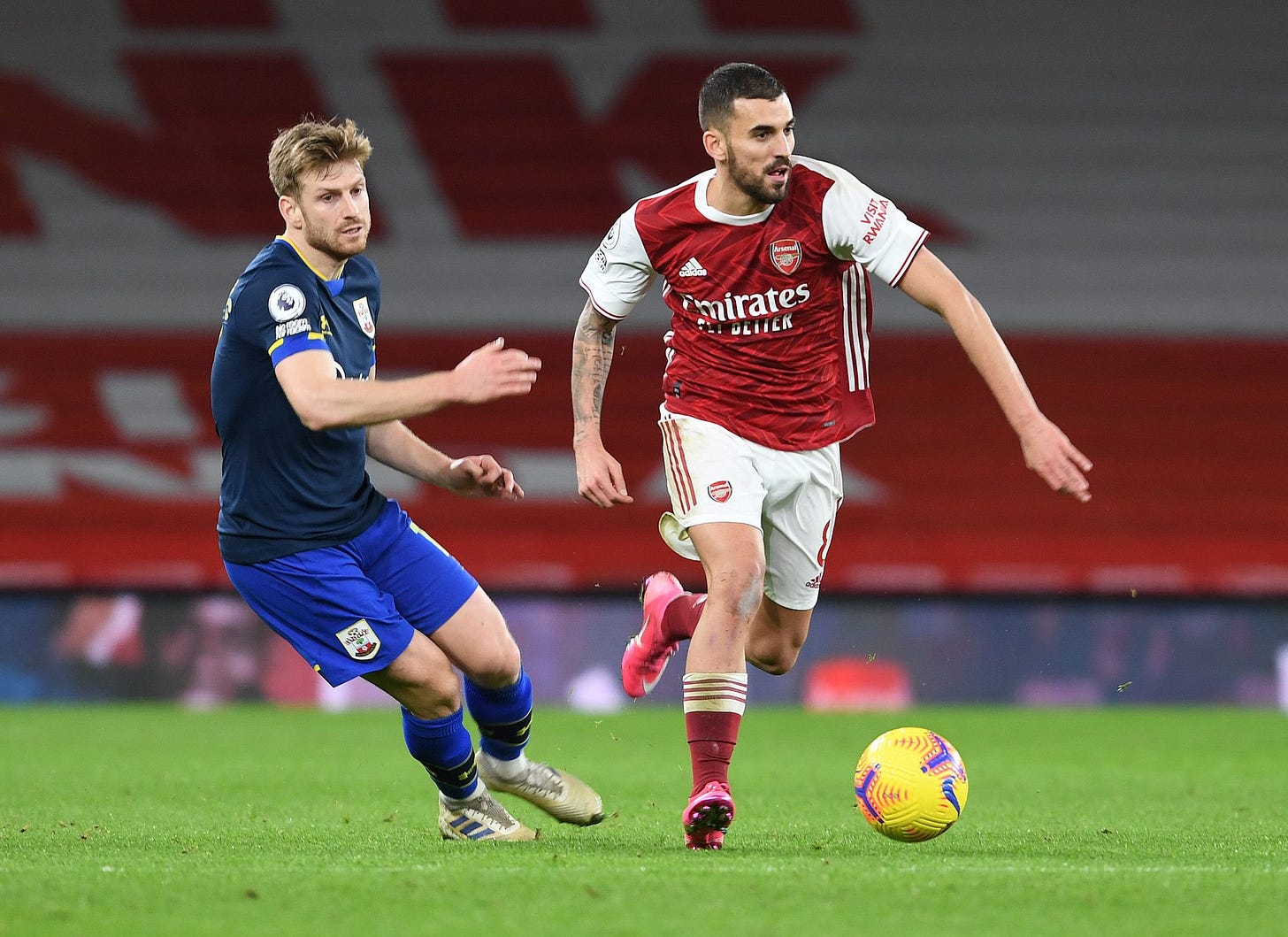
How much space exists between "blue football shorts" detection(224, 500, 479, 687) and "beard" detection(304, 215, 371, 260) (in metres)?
0.82

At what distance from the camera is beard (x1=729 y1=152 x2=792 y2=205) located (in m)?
5.24

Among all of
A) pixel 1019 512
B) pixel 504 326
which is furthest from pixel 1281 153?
pixel 504 326

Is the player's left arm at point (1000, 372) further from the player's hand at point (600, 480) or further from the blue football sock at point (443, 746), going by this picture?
the blue football sock at point (443, 746)

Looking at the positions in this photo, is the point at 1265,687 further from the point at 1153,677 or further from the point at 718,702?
the point at 718,702

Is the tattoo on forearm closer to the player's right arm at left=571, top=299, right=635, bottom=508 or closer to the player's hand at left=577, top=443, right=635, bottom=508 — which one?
the player's right arm at left=571, top=299, right=635, bottom=508

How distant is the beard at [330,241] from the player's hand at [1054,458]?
6.40 ft

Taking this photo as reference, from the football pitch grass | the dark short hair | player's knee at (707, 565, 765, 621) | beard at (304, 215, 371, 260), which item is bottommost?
the football pitch grass

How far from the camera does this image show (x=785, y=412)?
18.6 ft

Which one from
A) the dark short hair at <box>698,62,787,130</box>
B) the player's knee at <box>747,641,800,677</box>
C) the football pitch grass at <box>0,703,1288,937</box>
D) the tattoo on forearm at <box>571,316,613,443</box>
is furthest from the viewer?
the player's knee at <box>747,641,800,677</box>

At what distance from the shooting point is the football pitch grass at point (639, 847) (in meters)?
3.78

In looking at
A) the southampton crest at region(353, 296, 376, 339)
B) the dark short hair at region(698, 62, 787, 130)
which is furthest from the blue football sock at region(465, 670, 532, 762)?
the dark short hair at region(698, 62, 787, 130)

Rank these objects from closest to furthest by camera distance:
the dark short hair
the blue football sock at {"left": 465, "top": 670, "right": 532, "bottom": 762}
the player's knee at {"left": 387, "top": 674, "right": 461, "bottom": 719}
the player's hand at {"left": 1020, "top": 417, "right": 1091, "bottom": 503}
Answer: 1. the player's hand at {"left": 1020, "top": 417, "right": 1091, "bottom": 503}
2. the player's knee at {"left": 387, "top": 674, "right": 461, "bottom": 719}
3. the dark short hair
4. the blue football sock at {"left": 465, "top": 670, "right": 532, "bottom": 762}

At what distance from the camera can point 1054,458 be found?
4762 mm

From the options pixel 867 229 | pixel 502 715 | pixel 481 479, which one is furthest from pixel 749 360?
pixel 502 715
